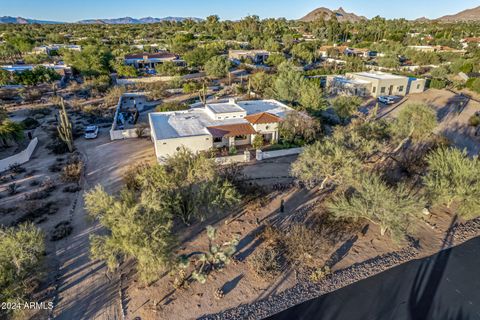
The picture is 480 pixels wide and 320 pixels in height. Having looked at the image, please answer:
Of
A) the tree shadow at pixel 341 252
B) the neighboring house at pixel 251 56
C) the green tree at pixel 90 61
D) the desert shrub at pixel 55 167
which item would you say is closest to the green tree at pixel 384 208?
the tree shadow at pixel 341 252

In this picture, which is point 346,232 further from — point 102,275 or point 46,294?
point 46,294

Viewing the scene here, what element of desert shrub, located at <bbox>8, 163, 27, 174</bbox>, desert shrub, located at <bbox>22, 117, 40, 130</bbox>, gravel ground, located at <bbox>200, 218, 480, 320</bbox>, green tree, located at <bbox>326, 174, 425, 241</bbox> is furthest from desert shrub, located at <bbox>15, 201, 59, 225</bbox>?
desert shrub, located at <bbox>22, 117, 40, 130</bbox>

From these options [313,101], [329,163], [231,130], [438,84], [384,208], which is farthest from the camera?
[438,84]

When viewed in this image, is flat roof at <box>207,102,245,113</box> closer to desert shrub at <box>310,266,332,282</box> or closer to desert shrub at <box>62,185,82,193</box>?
desert shrub at <box>62,185,82,193</box>

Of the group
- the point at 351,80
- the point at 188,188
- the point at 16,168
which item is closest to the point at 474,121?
the point at 351,80

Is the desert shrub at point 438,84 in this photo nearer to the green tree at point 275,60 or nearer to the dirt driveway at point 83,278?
the green tree at point 275,60

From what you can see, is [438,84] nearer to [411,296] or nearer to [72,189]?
[411,296]

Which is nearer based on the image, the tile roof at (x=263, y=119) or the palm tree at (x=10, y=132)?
the palm tree at (x=10, y=132)
